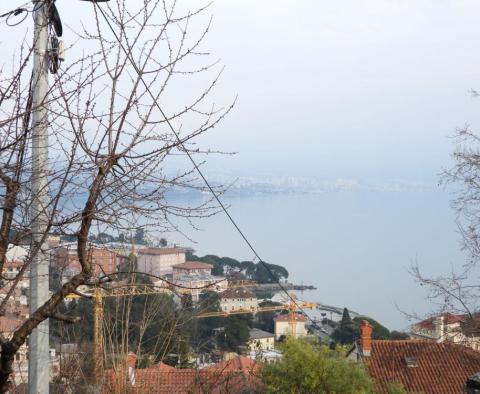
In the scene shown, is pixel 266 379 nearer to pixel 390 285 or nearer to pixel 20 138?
pixel 20 138

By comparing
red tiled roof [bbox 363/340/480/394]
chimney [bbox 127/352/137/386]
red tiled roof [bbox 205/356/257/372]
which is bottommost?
red tiled roof [bbox 363/340/480/394]

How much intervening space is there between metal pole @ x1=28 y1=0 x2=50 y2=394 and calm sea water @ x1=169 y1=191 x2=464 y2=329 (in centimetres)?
1216

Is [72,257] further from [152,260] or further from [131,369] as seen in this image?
[152,260]

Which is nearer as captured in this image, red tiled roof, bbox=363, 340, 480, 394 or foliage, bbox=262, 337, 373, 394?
foliage, bbox=262, 337, 373, 394

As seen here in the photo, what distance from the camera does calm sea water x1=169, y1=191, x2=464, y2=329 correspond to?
2800cm

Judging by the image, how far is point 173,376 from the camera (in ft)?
20.7

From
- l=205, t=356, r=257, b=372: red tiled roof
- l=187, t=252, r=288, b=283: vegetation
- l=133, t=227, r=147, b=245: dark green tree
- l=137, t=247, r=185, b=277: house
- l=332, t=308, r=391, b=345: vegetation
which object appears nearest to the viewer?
l=133, t=227, r=147, b=245: dark green tree

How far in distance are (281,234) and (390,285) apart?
2154 cm

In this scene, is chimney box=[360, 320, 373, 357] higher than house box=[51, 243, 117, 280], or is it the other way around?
house box=[51, 243, 117, 280]

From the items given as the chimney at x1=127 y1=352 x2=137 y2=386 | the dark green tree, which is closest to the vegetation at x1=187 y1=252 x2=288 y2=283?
the chimney at x1=127 y1=352 x2=137 y2=386

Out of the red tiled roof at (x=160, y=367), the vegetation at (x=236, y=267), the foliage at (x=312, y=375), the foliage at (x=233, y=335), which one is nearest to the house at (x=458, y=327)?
the red tiled roof at (x=160, y=367)

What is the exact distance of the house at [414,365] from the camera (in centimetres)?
949

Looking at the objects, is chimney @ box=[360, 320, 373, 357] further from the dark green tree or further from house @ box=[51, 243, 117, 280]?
house @ box=[51, 243, 117, 280]

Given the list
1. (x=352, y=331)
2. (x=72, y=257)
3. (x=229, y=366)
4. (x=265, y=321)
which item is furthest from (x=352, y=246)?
(x=72, y=257)
